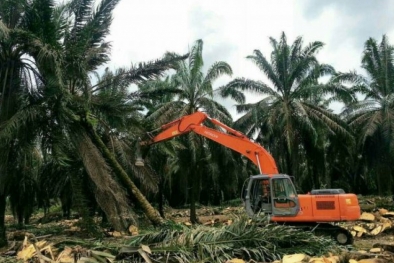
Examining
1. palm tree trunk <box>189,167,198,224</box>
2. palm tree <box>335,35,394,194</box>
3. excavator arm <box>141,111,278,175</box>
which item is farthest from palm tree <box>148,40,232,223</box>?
palm tree <box>335,35,394,194</box>

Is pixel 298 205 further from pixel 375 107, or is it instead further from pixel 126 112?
pixel 375 107

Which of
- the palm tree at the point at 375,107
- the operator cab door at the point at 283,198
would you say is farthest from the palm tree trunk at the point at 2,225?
the palm tree at the point at 375,107

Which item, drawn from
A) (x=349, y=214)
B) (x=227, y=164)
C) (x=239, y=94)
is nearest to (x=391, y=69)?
(x=239, y=94)

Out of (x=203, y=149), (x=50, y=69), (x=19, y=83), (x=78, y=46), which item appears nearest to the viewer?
(x=50, y=69)

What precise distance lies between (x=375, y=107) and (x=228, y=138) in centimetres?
1328

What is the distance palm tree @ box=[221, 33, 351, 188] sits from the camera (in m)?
21.9

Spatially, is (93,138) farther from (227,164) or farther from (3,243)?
(227,164)

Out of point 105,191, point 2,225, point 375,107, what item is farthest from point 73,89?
point 375,107

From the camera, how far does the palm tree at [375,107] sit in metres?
22.4

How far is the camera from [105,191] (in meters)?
11.6

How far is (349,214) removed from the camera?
11469 millimetres

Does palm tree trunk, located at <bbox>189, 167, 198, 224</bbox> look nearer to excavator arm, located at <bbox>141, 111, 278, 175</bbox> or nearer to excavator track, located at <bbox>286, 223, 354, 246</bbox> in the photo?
excavator arm, located at <bbox>141, 111, 278, 175</bbox>

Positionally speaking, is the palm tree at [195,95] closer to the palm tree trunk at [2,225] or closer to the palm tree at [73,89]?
the palm tree at [73,89]

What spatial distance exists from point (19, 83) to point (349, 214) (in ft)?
31.5
